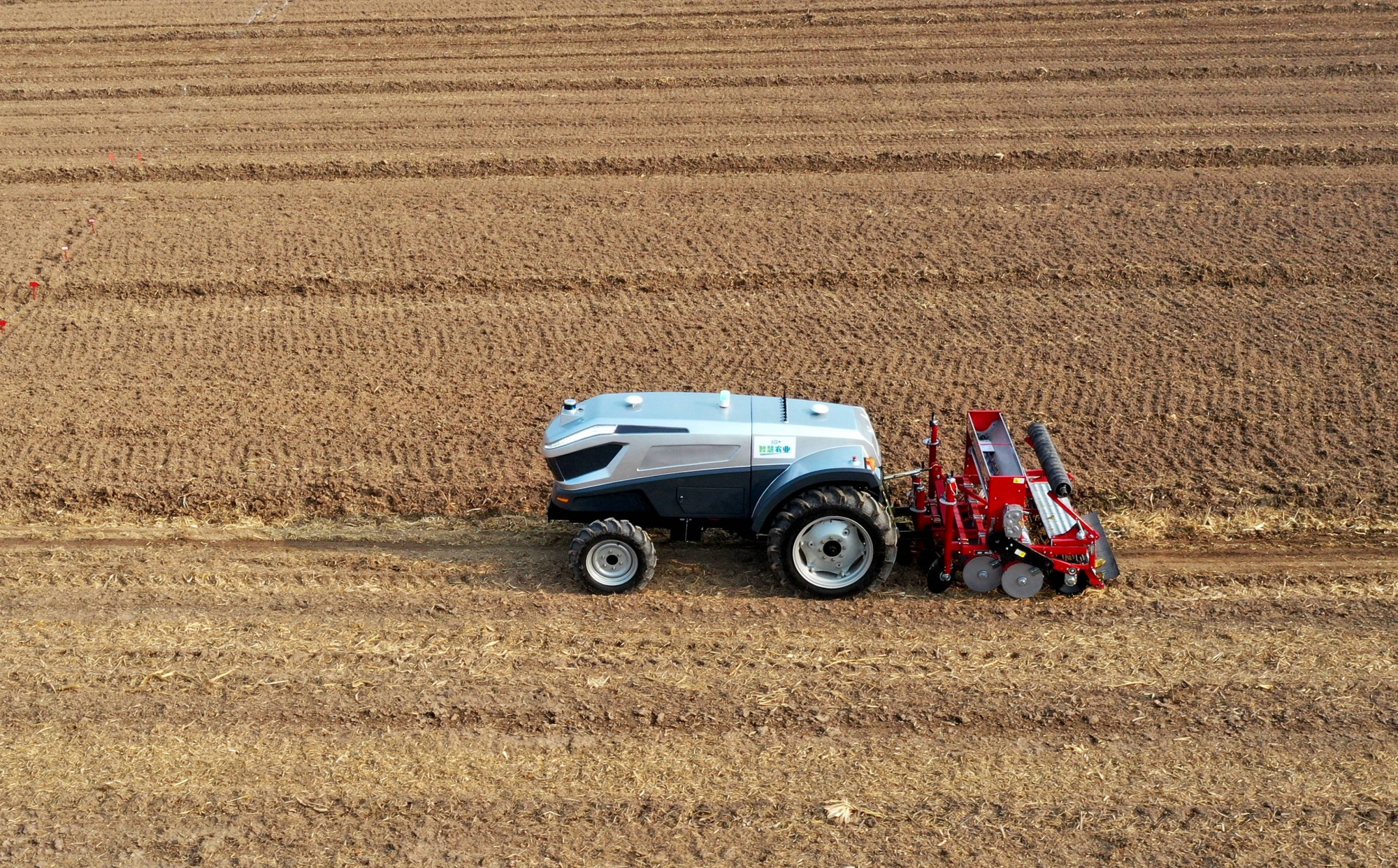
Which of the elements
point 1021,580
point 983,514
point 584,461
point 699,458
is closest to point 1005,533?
point 983,514

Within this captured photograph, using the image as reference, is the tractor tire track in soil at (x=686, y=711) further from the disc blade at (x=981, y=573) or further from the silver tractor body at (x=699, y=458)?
the silver tractor body at (x=699, y=458)

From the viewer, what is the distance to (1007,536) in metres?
7.63

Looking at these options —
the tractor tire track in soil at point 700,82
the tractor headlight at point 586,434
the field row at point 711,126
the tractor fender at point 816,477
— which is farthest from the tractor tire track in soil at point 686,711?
the tractor tire track in soil at point 700,82

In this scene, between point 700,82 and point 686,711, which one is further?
point 700,82

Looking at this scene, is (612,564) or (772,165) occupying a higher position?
(772,165)

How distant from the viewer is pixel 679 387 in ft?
35.6

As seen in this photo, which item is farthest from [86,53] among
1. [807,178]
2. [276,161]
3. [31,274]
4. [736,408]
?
[736,408]

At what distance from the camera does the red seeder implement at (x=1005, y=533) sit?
25.1 feet

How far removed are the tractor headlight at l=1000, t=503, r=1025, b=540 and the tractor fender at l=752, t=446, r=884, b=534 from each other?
0.77m

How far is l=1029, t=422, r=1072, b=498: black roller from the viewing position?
7.62 metres

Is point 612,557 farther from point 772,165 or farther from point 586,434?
point 772,165

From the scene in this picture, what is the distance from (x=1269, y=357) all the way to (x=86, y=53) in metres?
19.7

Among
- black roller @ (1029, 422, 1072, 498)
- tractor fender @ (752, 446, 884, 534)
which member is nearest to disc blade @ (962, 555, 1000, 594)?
black roller @ (1029, 422, 1072, 498)

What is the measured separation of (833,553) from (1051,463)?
1.48 meters
